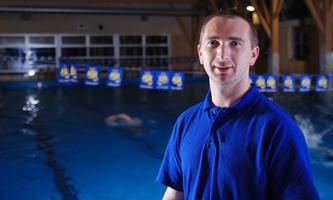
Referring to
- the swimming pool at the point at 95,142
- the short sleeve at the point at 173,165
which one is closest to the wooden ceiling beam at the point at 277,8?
the swimming pool at the point at 95,142

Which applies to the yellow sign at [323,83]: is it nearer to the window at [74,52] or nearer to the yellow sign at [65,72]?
the yellow sign at [65,72]

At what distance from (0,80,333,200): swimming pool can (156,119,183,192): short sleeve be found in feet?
10.6

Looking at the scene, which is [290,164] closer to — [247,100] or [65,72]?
[247,100]

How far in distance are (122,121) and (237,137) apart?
8109mm

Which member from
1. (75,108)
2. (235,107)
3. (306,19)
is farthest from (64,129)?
(306,19)

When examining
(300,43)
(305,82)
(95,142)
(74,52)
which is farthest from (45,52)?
(95,142)

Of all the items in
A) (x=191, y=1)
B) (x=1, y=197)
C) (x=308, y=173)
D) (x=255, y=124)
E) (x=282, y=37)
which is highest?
(x=191, y=1)

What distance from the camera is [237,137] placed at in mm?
1214

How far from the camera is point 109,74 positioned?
38.6 ft

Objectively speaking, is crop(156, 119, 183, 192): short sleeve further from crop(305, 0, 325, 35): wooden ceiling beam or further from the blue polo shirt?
crop(305, 0, 325, 35): wooden ceiling beam

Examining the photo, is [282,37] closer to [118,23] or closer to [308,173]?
[118,23]

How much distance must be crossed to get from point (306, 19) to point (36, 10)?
1114 centimetres

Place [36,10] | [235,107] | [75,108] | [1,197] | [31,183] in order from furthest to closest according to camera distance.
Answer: [36,10], [75,108], [31,183], [1,197], [235,107]

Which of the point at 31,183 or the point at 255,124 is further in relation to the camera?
the point at 31,183
